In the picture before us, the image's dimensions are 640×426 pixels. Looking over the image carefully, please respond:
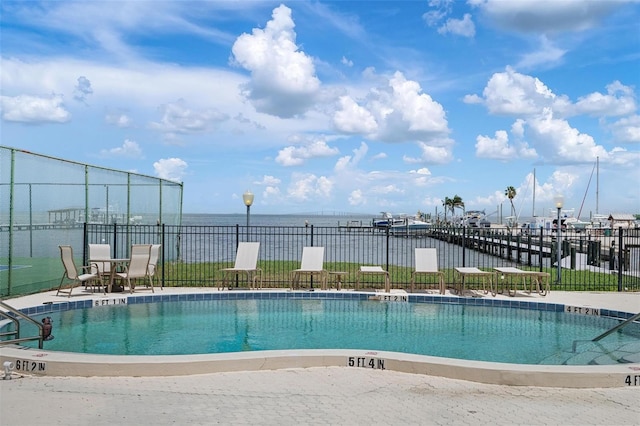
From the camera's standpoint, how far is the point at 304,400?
16.8 feet

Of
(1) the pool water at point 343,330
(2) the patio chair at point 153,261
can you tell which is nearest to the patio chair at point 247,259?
(1) the pool water at point 343,330

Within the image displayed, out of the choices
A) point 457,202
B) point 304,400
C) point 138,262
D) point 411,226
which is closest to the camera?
point 304,400

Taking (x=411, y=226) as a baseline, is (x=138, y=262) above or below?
below

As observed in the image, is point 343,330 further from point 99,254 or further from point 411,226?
point 411,226

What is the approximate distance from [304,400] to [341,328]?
441 cm

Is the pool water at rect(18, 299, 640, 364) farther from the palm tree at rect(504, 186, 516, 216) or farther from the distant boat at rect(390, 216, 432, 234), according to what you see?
the palm tree at rect(504, 186, 516, 216)

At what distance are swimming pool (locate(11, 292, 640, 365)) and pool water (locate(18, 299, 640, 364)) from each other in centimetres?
2

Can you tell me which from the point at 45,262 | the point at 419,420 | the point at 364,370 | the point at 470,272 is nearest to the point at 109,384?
the point at 364,370

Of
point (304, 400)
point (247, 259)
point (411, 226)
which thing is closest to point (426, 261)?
point (247, 259)

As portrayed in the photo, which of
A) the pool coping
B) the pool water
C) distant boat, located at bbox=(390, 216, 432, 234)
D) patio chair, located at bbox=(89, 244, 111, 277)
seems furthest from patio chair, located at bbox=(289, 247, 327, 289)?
distant boat, located at bbox=(390, 216, 432, 234)

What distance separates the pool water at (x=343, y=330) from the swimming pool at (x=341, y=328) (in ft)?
0.05

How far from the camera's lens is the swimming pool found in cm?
789

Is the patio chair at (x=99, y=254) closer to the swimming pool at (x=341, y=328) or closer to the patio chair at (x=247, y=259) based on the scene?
the swimming pool at (x=341, y=328)

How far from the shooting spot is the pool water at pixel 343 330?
7.88 meters
